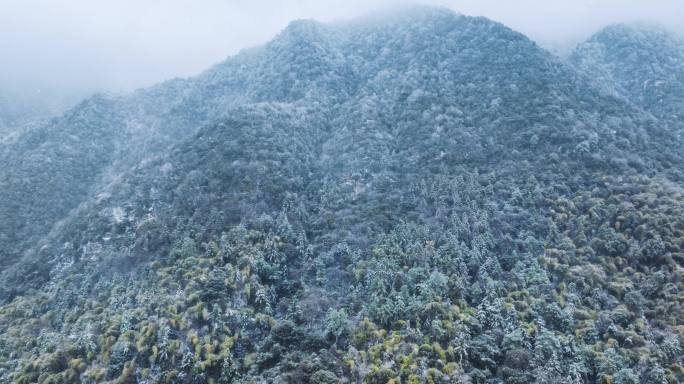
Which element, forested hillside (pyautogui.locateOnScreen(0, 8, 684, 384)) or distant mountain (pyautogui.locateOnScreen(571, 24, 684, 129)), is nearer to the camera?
forested hillside (pyautogui.locateOnScreen(0, 8, 684, 384))

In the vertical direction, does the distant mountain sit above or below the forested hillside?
above

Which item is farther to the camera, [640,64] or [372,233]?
[640,64]

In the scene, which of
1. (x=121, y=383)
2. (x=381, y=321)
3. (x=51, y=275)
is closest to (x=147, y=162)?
(x=51, y=275)

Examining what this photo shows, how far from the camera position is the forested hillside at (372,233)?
38.8m

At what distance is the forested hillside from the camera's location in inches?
1527

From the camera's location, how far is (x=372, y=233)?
176ft

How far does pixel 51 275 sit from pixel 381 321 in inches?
1507

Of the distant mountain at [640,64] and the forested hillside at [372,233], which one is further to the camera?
the distant mountain at [640,64]

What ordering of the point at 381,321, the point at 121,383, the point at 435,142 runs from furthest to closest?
the point at 435,142 → the point at 381,321 → the point at 121,383

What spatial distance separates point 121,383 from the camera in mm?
38062

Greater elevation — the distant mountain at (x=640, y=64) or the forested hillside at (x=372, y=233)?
the distant mountain at (x=640, y=64)

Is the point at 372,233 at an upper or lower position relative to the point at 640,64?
lower

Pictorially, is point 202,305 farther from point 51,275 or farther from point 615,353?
point 615,353

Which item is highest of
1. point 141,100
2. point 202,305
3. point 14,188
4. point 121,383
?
point 141,100
